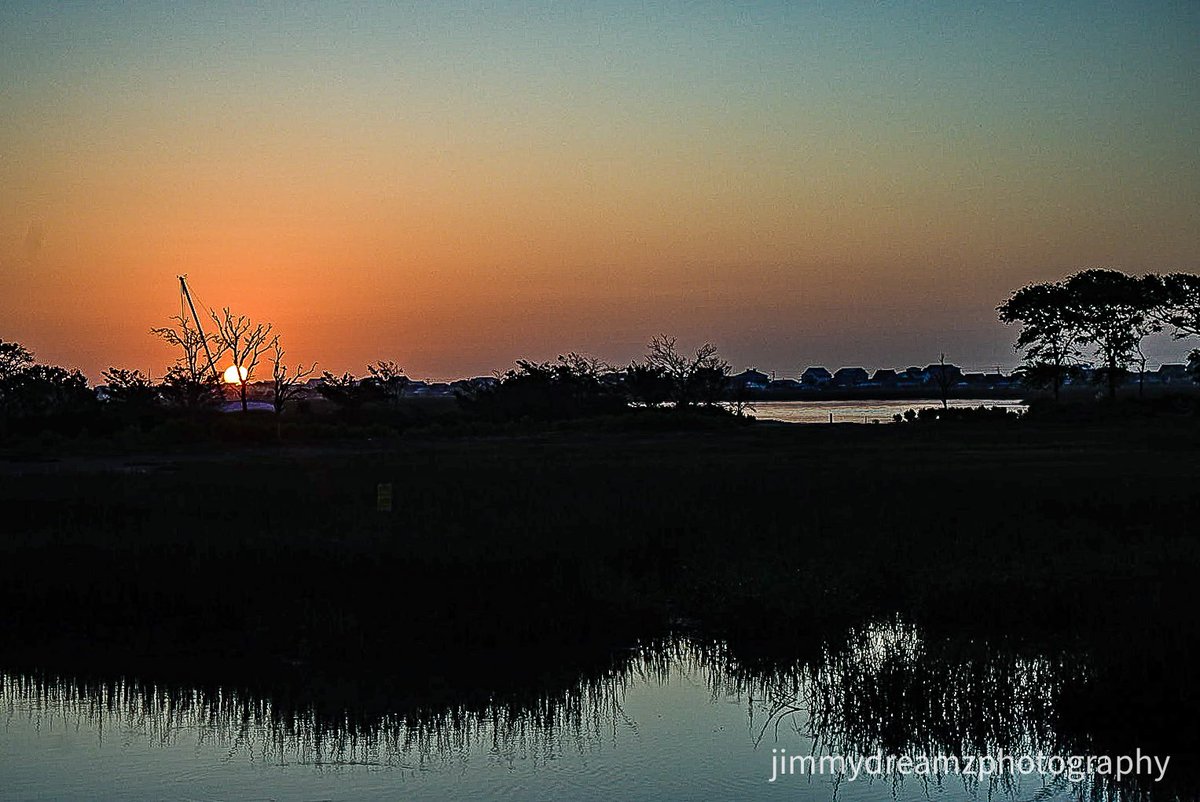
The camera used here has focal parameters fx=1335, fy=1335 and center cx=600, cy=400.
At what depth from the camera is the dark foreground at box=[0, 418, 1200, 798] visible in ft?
39.0

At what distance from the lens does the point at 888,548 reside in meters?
19.3

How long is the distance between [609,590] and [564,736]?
17.3 ft

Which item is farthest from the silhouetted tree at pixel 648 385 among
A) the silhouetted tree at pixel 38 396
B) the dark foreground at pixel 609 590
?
the dark foreground at pixel 609 590

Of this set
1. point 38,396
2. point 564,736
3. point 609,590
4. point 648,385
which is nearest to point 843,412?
point 648,385

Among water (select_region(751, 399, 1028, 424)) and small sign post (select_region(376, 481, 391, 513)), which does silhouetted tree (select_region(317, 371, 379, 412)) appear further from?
small sign post (select_region(376, 481, 391, 513))

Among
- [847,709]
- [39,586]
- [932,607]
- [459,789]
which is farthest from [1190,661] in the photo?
[39,586]

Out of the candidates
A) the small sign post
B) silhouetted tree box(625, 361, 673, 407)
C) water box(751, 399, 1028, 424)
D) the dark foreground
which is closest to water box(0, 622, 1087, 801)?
the dark foreground

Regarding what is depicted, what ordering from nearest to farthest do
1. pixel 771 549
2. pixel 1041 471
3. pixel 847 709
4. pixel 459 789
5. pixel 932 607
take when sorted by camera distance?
1. pixel 459 789
2. pixel 847 709
3. pixel 932 607
4. pixel 771 549
5. pixel 1041 471

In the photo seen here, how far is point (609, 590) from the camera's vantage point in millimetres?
16781

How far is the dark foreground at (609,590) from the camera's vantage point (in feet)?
39.0

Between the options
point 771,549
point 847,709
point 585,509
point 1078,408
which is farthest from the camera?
point 1078,408

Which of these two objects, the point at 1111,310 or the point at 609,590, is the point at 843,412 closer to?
the point at 1111,310

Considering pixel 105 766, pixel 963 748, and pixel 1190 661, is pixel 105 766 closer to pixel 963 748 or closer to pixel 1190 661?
pixel 963 748

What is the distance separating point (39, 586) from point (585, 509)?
9733mm
